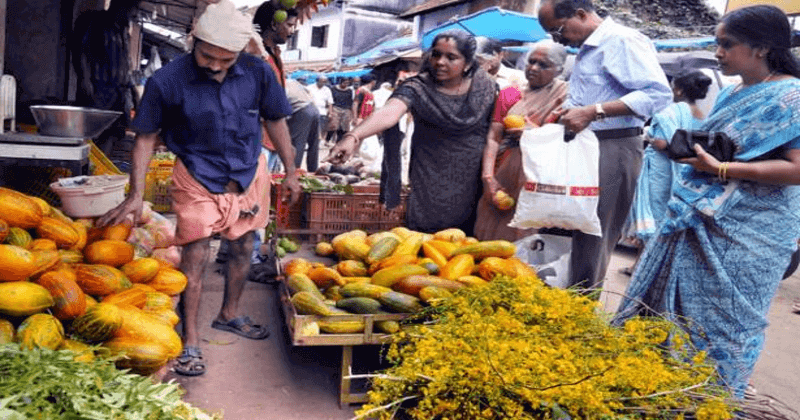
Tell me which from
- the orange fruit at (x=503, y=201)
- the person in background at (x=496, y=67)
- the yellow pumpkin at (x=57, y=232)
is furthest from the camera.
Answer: the person in background at (x=496, y=67)

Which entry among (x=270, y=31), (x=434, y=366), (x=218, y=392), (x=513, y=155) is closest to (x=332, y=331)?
(x=218, y=392)

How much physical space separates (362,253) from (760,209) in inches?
86.7

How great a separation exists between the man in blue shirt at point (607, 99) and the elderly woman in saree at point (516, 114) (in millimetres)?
389

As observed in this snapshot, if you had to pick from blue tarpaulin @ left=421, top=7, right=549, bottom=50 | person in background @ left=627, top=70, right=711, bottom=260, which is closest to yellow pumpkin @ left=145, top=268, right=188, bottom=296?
person in background @ left=627, top=70, right=711, bottom=260

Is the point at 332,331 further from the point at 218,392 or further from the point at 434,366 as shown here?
the point at 434,366

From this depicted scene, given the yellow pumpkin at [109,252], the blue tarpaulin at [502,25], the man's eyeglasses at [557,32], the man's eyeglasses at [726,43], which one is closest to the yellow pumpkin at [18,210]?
the yellow pumpkin at [109,252]

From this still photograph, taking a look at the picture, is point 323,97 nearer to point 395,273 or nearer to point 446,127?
point 446,127

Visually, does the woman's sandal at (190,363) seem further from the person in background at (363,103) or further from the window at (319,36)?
the window at (319,36)

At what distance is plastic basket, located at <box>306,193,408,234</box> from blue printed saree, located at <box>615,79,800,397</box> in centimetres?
283

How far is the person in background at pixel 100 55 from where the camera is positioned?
6.80 metres

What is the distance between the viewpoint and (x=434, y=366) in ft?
6.84

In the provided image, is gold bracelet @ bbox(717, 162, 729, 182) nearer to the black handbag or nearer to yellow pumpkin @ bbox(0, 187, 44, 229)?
the black handbag

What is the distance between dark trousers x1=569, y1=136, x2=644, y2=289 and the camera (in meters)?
3.63

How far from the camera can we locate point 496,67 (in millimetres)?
7930
